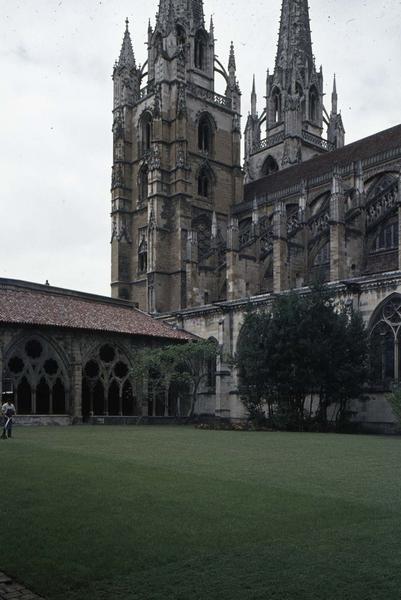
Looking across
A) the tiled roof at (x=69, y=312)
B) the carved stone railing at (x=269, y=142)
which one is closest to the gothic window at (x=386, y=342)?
the tiled roof at (x=69, y=312)

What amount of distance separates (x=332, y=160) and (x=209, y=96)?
49.0 feet

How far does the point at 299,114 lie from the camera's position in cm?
7025

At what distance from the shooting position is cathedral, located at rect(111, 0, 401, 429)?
41.9 m

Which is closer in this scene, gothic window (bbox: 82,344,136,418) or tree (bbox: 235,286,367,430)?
tree (bbox: 235,286,367,430)

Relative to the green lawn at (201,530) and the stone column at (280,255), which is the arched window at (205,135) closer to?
the stone column at (280,255)

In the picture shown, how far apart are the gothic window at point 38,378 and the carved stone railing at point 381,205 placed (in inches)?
850

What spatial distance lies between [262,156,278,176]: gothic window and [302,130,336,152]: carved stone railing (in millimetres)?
3950

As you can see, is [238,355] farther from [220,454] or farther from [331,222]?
[220,454]

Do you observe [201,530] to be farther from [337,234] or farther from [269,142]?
[269,142]

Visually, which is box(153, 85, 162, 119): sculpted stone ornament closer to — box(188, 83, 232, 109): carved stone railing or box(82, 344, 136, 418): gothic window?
box(188, 83, 232, 109): carved stone railing

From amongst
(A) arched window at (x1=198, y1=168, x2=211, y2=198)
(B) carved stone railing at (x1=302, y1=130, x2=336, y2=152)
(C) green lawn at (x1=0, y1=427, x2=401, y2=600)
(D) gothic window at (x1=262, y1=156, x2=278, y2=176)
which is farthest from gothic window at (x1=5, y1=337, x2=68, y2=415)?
(B) carved stone railing at (x1=302, y1=130, x2=336, y2=152)

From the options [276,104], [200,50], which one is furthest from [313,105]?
[200,50]

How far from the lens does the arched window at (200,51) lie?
65750 millimetres

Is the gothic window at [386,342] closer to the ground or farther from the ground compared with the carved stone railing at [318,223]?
closer to the ground
